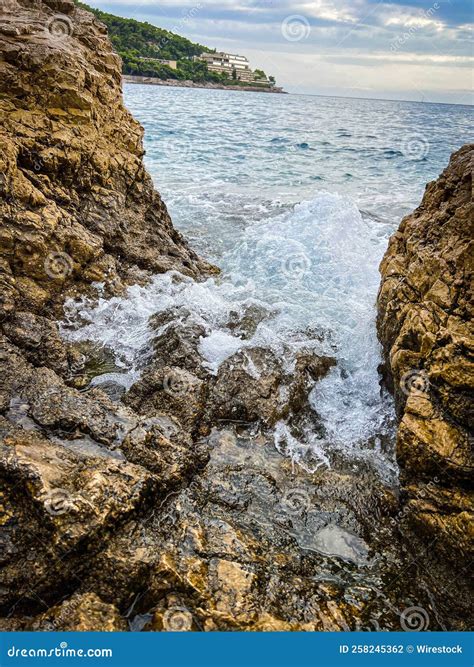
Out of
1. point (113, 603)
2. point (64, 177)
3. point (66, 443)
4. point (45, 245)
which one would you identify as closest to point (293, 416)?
point (66, 443)

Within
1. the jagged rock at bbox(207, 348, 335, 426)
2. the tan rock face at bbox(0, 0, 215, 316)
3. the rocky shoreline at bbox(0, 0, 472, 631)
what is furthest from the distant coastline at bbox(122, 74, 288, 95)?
the jagged rock at bbox(207, 348, 335, 426)

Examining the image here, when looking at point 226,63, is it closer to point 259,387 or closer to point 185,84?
point 185,84

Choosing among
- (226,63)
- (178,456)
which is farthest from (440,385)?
(226,63)

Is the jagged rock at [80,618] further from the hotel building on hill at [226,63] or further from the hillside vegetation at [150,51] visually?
the hotel building on hill at [226,63]

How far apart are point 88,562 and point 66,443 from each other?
1186 millimetres

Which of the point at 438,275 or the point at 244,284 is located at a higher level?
the point at 438,275

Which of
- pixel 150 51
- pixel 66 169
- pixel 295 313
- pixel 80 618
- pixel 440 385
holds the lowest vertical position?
pixel 80 618

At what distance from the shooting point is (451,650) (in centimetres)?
319

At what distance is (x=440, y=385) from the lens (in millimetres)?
4137

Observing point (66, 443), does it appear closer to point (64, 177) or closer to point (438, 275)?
point (438, 275)

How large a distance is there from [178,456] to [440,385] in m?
2.45

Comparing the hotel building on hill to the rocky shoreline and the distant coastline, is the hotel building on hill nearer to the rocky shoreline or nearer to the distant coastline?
the distant coastline

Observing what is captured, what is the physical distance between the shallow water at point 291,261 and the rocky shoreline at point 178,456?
1.00 ft

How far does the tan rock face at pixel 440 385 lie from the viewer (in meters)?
3.70
